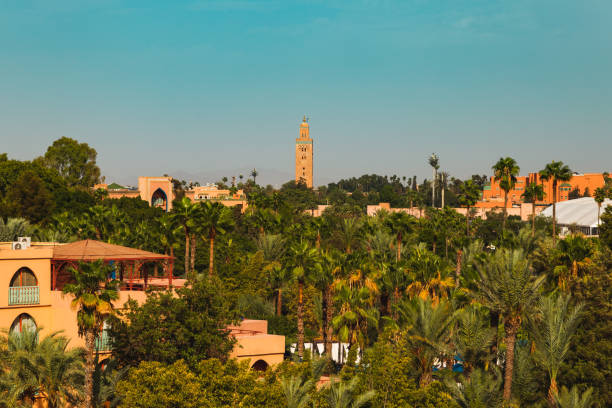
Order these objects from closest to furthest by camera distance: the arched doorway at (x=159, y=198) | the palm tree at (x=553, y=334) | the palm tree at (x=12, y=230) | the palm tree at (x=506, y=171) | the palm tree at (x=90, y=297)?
the palm tree at (x=90, y=297) → the palm tree at (x=553, y=334) → the palm tree at (x=12, y=230) → the palm tree at (x=506, y=171) → the arched doorway at (x=159, y=198)

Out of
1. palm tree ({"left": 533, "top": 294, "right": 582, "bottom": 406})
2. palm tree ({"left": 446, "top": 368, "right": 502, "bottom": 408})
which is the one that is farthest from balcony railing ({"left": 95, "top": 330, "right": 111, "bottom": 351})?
palm tree ({"left": 533, "top": 294, "right": 582, "bottom": 406})

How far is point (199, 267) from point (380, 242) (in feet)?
54.7

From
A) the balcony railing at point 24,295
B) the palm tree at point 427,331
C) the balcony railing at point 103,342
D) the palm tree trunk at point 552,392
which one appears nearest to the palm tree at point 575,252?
the palm tree at point 427,331

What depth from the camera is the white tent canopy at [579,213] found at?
3932 inches

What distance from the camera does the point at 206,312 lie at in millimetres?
24969

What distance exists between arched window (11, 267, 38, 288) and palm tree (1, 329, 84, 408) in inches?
136

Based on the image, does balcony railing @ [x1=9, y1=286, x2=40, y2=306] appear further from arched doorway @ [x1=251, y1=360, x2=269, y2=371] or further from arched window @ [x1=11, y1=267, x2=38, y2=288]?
arched doorway @ [x1=251, y1=360, x2=269, y2=371]

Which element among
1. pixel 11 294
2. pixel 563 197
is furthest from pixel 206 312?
pixel 563 197

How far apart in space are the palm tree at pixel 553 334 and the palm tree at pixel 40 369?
17.0 m

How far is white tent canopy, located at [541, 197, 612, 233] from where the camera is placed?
328 feet

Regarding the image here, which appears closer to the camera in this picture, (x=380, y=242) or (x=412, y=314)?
(x=412, y=314)

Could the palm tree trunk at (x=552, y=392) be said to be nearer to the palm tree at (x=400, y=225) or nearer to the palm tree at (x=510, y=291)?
the palm tree at (x=510, y=291)

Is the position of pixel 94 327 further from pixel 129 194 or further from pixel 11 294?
pixel 129 194

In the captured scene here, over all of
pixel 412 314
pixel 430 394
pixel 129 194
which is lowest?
pixel 430 394
